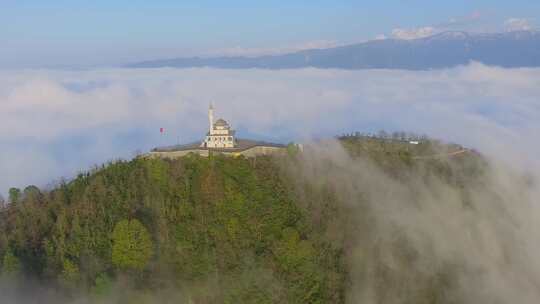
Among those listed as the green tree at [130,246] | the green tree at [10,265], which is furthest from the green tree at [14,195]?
the green tree at [130,246]

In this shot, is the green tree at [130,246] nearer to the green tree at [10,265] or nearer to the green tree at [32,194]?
the green tree at [10,265]

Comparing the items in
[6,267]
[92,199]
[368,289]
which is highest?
[92,199]

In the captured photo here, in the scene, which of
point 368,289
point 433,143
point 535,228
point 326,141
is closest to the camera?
point 368,289

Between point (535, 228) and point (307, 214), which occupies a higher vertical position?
point (307, 214)

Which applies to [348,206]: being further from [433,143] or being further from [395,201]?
[433,143]

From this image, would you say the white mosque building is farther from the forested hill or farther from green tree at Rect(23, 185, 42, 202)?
green tree at Rect(23, 185, 42, 202)

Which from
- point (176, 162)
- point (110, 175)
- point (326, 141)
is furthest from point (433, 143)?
point (110, 175)

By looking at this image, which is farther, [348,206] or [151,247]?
[348,206]
